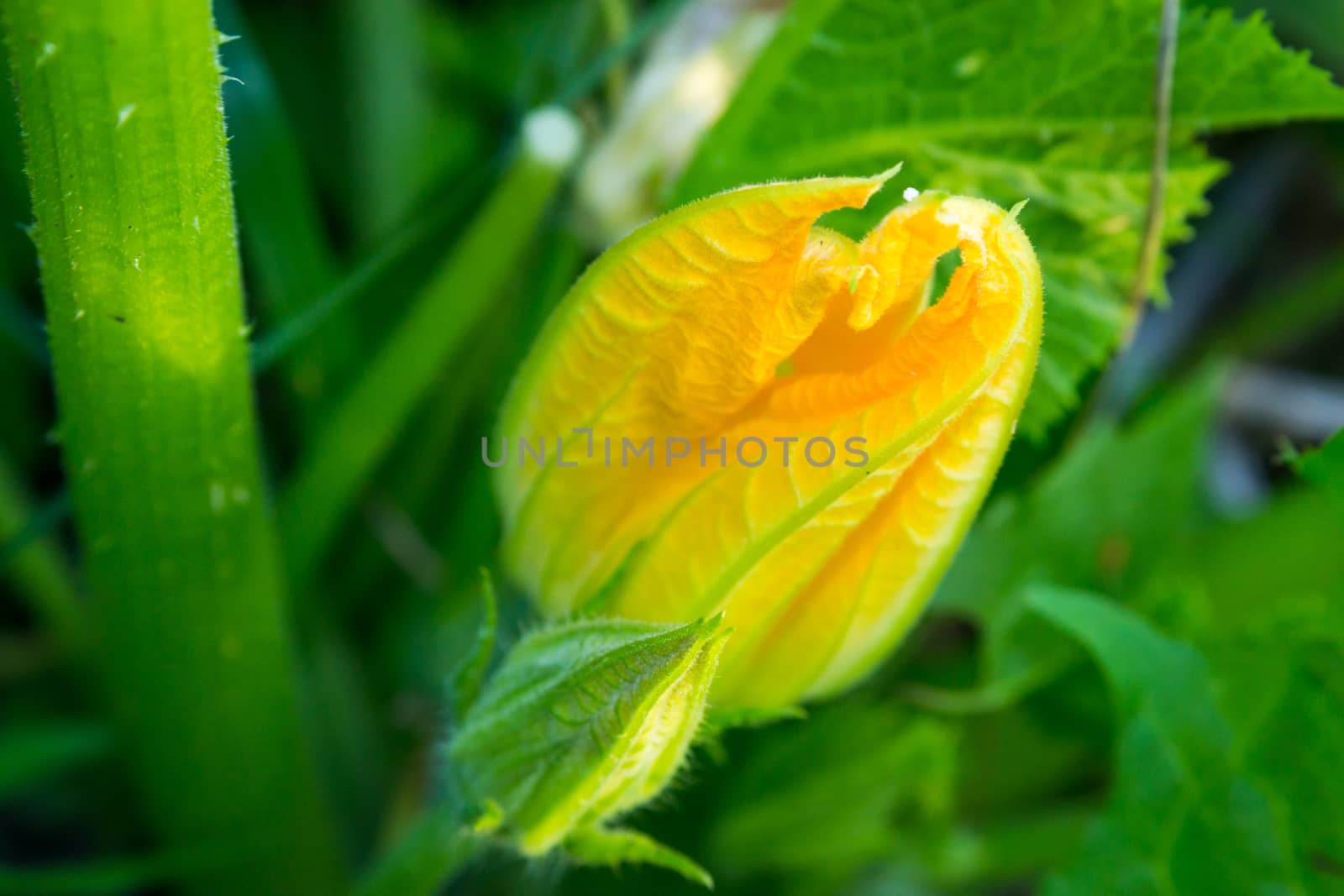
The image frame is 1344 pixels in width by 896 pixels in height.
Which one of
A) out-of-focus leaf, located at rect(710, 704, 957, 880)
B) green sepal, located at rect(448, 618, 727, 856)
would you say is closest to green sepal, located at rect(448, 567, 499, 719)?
green sepal, located at rect(448, 618, 727, 856)

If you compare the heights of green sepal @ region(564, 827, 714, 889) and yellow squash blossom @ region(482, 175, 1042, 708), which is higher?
yellow squash blossom @ region(482, 175, 1042, 708)

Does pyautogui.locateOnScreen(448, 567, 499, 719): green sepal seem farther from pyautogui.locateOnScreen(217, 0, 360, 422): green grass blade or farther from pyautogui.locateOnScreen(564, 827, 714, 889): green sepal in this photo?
pyautogui.locateOnScreen(217, 0, 360, 422): green grass blade

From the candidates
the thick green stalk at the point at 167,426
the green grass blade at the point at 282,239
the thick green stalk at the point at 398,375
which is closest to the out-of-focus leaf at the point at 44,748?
the thick green stalk at the point at 167,426

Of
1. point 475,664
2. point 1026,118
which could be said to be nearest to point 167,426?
point 475,664

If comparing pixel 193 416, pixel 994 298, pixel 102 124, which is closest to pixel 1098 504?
pixel 994 298

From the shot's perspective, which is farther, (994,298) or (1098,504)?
(1098,504)

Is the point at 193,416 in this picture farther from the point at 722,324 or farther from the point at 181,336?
the point at 722,324
